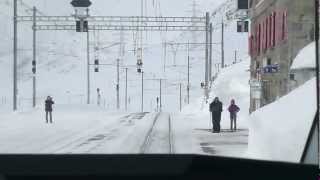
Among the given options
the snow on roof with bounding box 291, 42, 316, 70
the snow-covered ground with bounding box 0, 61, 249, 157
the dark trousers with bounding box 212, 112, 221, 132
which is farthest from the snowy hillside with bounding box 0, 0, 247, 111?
the snow on roof with bounding box 291, 42, 316, 70

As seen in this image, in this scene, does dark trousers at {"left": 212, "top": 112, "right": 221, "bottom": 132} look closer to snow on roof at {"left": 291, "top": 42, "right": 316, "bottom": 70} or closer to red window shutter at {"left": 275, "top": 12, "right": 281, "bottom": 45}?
red window shutter at {"left": 275, "top": 12, "right": 281, "bottom": 45}

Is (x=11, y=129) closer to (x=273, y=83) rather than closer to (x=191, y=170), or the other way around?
(x=273, y=83)

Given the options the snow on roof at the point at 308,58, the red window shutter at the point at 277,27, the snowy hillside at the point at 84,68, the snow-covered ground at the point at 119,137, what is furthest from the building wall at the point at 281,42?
the snowy hillside at the point at 84,68

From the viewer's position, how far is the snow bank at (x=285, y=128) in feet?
18.0

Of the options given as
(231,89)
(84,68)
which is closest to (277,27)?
(231,89)

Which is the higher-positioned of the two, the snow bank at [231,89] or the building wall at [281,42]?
the building wall at [281,42]

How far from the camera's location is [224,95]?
4950 centimetres

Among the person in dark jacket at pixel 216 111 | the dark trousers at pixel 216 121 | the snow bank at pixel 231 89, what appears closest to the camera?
the person in dark jacket at pixel 216 111

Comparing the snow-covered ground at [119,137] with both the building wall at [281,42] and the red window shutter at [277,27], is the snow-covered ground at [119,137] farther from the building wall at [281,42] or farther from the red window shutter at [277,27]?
the red window shutter at [277,27]

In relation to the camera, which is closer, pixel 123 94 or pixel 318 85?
pixel 318 85

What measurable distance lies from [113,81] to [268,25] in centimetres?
8609

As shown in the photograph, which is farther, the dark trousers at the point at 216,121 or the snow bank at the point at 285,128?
the dark trousers at the point at 216,121

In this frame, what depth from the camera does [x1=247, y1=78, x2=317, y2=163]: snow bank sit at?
18.0 ft

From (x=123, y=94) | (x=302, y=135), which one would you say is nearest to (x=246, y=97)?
(x=302, y=135)
